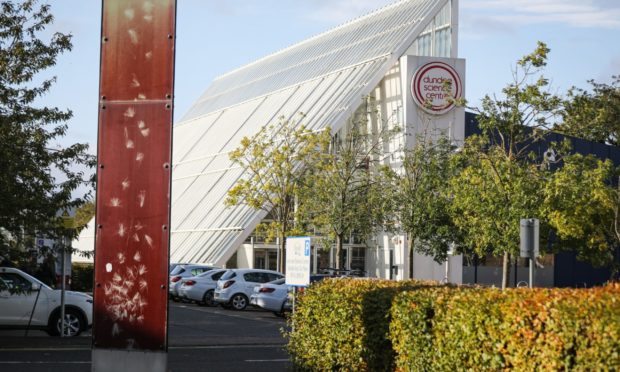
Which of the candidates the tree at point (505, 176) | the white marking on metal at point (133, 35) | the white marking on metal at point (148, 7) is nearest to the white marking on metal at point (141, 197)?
the white marking on metal at point (133, 35)

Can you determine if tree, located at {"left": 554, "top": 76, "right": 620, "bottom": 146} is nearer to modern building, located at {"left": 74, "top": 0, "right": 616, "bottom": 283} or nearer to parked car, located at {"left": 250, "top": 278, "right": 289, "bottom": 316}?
modern building, located at {"left": 74, "top": 0, "right": 616, "bottom": 283}

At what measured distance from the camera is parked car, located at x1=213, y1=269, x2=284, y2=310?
38.1m

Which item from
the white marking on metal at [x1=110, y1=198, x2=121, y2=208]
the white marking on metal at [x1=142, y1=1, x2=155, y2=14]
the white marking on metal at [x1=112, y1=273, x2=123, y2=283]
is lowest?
the white marking on metal at [x1=112, y1=273, x2=123, y2=283]

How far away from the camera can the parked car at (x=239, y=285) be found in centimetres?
3809

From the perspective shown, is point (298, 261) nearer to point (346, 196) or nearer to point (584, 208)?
point (584, 208)

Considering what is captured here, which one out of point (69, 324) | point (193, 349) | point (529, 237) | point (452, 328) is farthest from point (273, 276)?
point (452, 328)

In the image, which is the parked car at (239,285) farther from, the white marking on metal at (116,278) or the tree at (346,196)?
the white marking on metal at (116,278)

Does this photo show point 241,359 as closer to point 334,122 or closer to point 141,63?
point 141,63

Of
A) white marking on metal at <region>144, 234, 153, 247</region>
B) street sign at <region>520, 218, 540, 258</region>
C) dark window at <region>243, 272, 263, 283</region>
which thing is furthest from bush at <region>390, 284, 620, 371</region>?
dark window at <region>243, 272, 263, 283</region>

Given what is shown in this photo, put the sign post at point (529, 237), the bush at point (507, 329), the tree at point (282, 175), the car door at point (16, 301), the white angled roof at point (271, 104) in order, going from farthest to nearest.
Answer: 1. the white angled roof at point (271, 104)
2. the tree at point (282, 175)
3. the sign post at point (529, 237)
4. the car door at point (16, 301)
5. the bush at point (507, 329)

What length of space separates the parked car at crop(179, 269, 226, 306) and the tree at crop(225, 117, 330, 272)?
508cm

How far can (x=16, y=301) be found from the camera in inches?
854

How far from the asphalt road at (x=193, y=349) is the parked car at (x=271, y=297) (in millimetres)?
4286

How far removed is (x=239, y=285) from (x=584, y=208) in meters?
12.2
